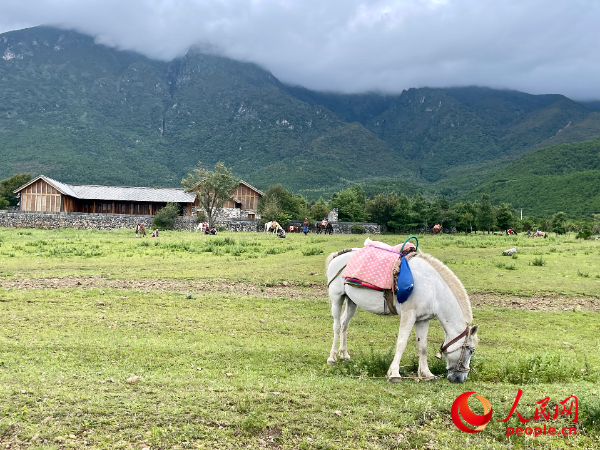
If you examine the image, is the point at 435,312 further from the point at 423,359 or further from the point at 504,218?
the point at 504,218

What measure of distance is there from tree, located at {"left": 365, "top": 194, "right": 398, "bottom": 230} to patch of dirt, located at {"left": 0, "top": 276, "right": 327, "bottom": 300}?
48819mm

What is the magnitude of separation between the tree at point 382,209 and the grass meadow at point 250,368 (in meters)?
47.1

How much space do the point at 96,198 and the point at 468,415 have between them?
61859mm

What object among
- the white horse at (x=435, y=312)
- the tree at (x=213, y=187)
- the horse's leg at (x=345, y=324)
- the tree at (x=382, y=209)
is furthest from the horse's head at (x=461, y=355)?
the tree at (x=382, y=209)

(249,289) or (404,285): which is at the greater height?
(404,285)

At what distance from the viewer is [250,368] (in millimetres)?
7020

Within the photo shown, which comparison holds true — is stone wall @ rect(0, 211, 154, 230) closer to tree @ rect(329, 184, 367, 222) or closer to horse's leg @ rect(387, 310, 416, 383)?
tree @ rect(329, 184, 367, 222)

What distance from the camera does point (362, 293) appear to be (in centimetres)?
725

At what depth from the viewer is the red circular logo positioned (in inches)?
194

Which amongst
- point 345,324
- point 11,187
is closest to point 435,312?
point 345,324

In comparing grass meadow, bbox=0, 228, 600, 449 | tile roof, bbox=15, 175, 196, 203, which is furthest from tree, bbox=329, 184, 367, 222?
grass meadow, bbox=0, 228, 600, 449

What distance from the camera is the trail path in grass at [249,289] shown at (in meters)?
13.5

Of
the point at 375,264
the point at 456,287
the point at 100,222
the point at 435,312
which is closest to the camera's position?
the point at 435,312

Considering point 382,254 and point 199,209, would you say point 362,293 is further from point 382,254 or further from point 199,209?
point 199,209
